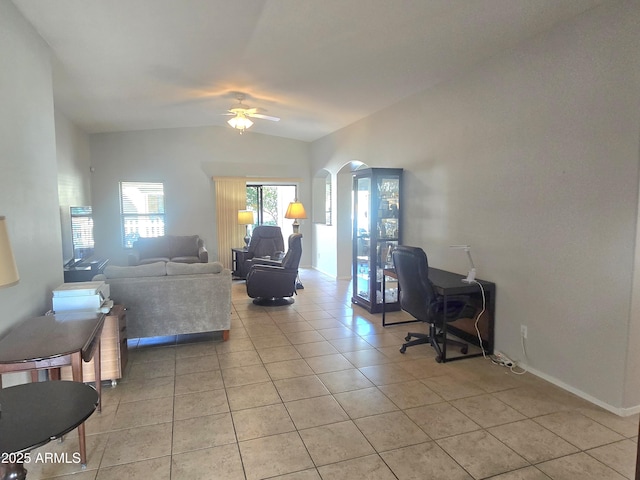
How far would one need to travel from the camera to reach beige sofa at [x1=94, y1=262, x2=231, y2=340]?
3.83 metres

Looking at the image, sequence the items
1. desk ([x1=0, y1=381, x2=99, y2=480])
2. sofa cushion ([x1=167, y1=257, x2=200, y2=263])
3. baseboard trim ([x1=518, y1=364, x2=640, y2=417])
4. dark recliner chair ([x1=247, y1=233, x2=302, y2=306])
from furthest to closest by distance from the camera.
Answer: sofa cushion ([x1=167, y1=257, x2=200, y2=263]), dark recliner chair ([x1=247, y1=233, x2=302, y2=306]), baseboard trim ([x1=518, y1=364, x2=640, y2=417]), desk ([x1=0, y1=381, x2=99, y2=480])

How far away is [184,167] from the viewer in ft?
26.0

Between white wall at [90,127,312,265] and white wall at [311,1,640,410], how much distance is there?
182 inches

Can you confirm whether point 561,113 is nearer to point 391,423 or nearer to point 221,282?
point 391,423

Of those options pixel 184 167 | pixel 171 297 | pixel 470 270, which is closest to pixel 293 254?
pixel 171 297

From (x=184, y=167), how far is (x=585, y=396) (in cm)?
736

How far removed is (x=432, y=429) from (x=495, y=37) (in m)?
3.08

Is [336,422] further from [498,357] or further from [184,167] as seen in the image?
[184,167]

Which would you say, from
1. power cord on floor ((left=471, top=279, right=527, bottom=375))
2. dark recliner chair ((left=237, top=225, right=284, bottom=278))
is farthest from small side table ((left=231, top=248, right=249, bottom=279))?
power cord on floor ((left=471, top=279, right=527, bottom=375))

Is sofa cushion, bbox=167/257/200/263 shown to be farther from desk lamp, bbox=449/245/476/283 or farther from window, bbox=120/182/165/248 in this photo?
desk lamp, bbox=449/245/476/283

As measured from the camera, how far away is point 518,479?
81.5 inches

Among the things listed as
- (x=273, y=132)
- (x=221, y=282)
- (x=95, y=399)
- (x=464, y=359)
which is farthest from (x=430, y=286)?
(x=273, y=132)

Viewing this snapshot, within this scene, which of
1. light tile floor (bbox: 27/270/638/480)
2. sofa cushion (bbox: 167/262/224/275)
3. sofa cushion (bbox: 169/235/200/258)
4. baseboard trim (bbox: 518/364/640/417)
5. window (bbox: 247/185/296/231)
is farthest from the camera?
window (bbox: 247/185/296/231)

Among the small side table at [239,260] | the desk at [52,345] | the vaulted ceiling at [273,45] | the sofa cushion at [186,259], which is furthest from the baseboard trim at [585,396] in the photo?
the sofa cushion at [186,259]
